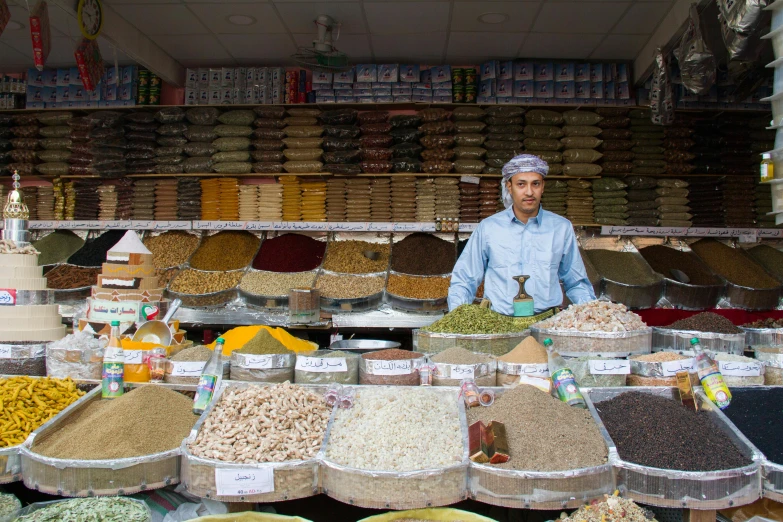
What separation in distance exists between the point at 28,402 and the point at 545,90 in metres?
4.03

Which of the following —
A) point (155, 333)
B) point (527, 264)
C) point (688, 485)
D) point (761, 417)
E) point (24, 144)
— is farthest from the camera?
point (24, 144)

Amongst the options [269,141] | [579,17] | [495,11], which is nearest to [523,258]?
[495,11]

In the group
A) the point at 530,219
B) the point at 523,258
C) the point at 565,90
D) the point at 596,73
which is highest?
the point at 596,73

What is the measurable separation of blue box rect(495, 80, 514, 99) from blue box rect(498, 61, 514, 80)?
3 centimetres

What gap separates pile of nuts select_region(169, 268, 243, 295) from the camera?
13.3 feet

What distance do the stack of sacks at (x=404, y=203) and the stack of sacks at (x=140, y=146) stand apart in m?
1.83

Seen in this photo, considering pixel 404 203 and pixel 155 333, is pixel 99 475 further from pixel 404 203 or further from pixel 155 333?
pixel 404 203

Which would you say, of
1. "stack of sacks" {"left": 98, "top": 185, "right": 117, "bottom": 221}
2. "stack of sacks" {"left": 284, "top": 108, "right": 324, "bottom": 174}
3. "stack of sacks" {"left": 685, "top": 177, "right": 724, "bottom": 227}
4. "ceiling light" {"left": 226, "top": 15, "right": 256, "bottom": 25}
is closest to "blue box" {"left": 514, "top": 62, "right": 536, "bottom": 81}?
"stack of sacks" {"left": 685, "top": 177, "right": 724, "bottom": 227}

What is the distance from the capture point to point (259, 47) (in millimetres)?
4668

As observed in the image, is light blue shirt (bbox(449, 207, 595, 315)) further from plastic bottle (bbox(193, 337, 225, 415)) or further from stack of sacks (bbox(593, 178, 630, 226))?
stack of sacks (bbox(593, 178, 630, 226))

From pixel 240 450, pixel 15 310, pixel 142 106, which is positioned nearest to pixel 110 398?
pixel 240 450

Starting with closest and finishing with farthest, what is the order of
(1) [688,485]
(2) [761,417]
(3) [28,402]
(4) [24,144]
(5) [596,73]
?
1. (1) [688,485]
2. (2) [761,417]
3. (3) [28,402]
4. (5) [596,73]
5. (4) [24,144]

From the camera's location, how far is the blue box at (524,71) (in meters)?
4.75

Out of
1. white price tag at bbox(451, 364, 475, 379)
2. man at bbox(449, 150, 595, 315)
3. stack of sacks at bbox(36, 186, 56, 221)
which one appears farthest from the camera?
stack of sacks at bbox(36, 186, 56, 221)
